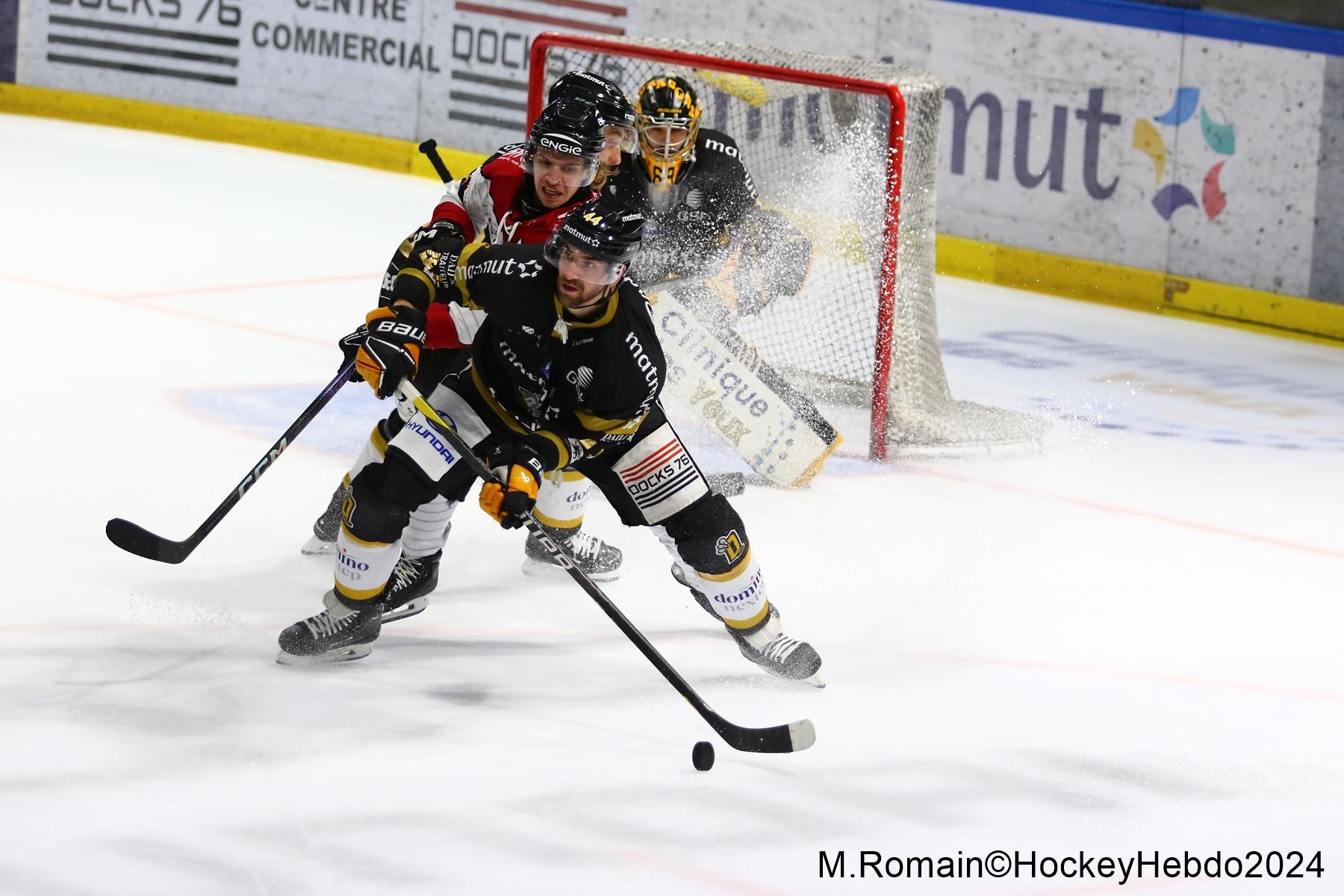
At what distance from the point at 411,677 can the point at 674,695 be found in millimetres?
536

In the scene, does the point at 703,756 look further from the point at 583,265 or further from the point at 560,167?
the point at 560,167

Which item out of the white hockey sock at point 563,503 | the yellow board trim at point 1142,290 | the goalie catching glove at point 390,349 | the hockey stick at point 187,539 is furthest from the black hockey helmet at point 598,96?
the yellow board trim at point 1142,290

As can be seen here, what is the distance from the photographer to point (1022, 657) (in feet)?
14.1

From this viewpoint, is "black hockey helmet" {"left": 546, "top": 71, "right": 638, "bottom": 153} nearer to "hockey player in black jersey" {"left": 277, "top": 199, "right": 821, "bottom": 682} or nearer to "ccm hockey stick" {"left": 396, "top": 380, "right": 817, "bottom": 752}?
"hockey player in black jersey" {"left": 277, "top": 199, "right": 821, "bottom": 682}

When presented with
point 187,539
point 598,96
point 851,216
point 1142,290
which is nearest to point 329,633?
point 187,539

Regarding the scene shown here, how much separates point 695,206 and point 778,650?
189cm

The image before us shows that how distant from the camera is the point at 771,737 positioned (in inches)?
140

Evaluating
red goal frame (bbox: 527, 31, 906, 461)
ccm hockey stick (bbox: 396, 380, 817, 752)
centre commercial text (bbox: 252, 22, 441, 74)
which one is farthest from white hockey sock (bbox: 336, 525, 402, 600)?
centre commercial text (bbox: 252, 22, 441, 74)

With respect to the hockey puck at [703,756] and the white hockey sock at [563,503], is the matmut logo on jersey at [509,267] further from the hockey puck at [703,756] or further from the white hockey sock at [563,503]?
the hockey puck at [703,756]

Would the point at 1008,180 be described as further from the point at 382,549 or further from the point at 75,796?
the point at 75,796

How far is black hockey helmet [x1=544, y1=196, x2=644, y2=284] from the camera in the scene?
11.7 ft

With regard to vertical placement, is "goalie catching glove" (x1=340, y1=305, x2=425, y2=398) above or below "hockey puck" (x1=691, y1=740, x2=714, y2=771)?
above

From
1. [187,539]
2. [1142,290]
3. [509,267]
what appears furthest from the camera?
[1142,290]

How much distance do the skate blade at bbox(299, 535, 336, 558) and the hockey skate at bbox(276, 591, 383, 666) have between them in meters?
0.70
